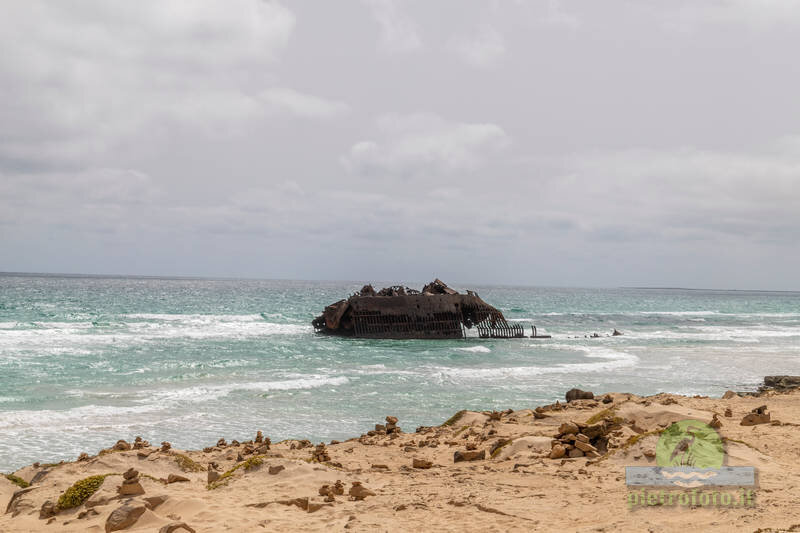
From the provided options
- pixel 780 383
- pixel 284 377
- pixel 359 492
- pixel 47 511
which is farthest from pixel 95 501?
pixel 780 383

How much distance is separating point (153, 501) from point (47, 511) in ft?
4.22

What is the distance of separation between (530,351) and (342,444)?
21.6 metres

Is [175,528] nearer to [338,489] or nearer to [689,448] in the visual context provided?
[338,489]

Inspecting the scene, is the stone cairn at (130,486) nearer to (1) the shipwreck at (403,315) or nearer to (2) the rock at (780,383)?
(2) the rock at (780,383)

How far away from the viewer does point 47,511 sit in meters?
6.14

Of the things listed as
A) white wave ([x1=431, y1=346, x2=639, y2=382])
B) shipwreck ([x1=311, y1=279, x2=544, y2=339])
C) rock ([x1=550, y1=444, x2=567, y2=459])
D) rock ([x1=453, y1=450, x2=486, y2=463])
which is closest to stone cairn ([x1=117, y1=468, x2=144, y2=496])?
rock ([x1=453, y1=450, x2=486, y2=463])

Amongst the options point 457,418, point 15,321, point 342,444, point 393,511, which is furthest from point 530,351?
point 15,321

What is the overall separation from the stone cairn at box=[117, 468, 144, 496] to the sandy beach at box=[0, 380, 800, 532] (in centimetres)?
1

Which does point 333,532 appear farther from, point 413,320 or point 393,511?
point 413,320

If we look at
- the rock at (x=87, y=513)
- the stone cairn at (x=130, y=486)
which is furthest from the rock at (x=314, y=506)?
the rock at (x=87, y=513)

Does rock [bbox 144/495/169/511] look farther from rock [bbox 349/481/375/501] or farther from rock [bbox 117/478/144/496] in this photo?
rock [bbox 349/481/375/501]

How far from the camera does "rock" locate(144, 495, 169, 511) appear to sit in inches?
229

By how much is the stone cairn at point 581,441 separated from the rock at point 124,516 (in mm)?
5043

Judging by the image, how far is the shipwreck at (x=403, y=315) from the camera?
34469mm
